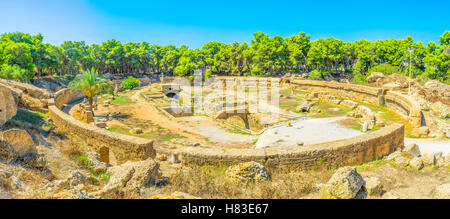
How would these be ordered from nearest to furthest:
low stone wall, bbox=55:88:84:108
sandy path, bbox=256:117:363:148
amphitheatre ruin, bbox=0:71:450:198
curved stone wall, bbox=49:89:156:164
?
amphitheatre ruin, bbox=0:71:450:198 → curved stone wall, bbox=49:89:156:164 → sandy path, bbox=256:117:363:148 → low stone wall, bbox=55:88:84:108

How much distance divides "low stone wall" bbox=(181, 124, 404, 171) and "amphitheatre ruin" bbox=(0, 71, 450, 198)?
0.03 meters

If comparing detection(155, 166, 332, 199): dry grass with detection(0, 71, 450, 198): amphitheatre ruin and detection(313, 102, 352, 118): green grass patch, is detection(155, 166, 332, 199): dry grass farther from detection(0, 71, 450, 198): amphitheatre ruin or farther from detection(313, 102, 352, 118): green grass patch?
detection(313, 102, 352, 118): green grass patch

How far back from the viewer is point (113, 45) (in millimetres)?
57281

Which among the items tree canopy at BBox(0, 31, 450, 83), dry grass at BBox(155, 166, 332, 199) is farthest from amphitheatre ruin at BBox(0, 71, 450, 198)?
tree canopy at BBox(0, 31, 450, 83)

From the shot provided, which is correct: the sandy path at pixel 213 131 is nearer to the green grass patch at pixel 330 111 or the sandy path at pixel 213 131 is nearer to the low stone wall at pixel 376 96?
the green grass patch at pixel 330 111

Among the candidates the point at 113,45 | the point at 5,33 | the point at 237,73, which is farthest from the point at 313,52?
the point at 5,33

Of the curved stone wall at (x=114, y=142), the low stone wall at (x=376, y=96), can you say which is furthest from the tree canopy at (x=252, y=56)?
the curved stone wall at (x=114, y=142)

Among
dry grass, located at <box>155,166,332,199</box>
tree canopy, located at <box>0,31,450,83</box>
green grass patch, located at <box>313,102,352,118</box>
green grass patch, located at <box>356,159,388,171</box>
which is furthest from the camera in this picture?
tree canopy, located at <box>0,31,450,83</box>

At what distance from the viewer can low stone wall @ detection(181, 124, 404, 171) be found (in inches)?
275

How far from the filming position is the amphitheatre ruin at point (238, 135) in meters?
6.94

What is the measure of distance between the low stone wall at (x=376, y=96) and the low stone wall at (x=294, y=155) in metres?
8.71
